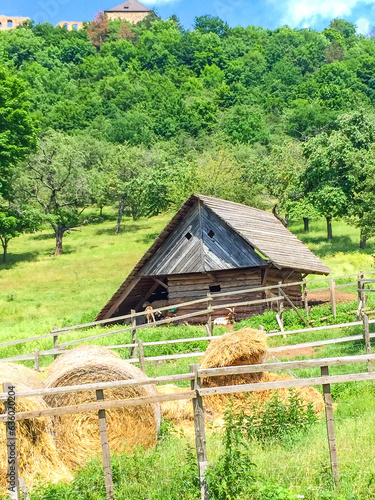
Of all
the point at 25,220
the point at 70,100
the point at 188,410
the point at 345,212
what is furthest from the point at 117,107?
the point at 188,410

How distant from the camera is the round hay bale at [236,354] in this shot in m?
12.0

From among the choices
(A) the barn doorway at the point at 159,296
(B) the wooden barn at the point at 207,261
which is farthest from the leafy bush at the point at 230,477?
(A) the barn doorway at the point at 159,296

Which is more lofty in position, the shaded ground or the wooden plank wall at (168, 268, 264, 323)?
the wooden plank wall at (168, 268, 264, 323)

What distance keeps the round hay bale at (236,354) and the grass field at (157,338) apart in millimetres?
1613

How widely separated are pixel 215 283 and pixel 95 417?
56.0 ft

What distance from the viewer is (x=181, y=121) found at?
105875 millimetres

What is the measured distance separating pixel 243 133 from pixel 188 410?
8714cm

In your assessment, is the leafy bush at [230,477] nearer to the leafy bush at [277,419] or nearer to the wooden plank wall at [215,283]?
the leafy bush at [277,419]

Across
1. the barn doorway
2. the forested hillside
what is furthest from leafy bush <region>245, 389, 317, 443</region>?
the forested hillside

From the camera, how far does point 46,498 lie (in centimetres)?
770

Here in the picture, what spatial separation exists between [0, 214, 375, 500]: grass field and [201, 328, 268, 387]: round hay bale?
1.61m

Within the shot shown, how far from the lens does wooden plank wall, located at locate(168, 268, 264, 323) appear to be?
84.8 feet

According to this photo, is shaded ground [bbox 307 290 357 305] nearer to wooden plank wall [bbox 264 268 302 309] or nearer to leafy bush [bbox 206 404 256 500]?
wooden plank wall [bbox 264 268 302 309]

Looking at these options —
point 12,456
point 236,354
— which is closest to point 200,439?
point 12,456
